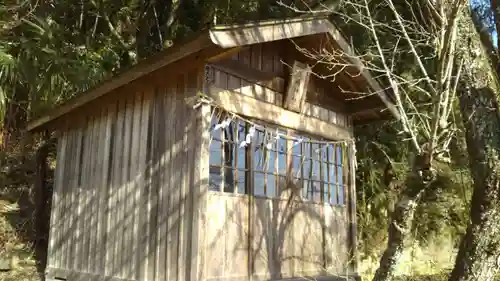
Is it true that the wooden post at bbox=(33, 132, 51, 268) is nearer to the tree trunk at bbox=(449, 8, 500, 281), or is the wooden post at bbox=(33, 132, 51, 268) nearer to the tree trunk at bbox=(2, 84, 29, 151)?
the tree trunk at bbox=(2, 84, 29, 151)

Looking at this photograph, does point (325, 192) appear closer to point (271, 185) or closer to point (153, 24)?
point (271, 185)

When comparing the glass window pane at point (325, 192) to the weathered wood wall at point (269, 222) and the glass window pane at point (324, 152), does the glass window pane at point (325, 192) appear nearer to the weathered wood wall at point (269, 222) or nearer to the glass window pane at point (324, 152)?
the weathered wood wall at point (269, 222)

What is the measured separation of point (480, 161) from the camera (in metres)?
4.14

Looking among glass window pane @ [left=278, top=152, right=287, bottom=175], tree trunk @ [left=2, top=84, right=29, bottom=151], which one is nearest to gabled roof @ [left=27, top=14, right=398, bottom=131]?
glass window pane @ [left=278, top=152, right=287, bottom=175]

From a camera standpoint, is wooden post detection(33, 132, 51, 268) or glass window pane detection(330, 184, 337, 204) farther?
wooden post detection(33, 132, 51, 268)

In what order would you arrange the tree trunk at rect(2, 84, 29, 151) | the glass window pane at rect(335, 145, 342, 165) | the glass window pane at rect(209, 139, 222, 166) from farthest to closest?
1. the tree trunk at rect(2, 84, 29, 151)
2. the glass window pane at rect(335, 145, 342, 165)
3. the glass window pane at rect(209, 139, 222, 166)

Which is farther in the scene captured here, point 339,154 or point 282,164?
point 339,154

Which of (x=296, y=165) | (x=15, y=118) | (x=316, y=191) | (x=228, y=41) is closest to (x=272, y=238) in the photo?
(x=296, y=165)

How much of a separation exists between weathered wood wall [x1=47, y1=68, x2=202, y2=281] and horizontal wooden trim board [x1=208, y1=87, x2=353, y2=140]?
42 centimetres

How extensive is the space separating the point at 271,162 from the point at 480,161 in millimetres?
2732

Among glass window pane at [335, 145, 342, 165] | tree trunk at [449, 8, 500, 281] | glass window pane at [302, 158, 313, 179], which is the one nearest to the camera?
tree trunk at [449, 8, 500, 281]

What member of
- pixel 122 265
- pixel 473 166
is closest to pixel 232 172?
pixel 122 265

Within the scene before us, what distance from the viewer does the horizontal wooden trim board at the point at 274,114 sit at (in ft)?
18.2

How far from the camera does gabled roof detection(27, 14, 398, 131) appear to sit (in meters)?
4.74
